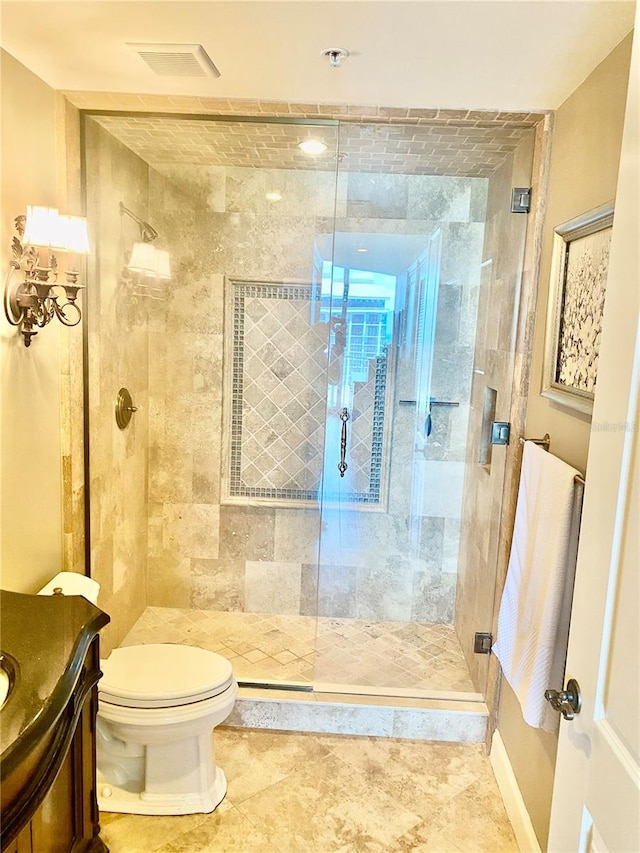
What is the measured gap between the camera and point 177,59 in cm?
180

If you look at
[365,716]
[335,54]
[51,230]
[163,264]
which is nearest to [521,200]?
[335,54]

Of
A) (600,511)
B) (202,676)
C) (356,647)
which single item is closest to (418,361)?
(356,647)

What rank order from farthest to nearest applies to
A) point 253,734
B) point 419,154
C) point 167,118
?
1. point 419,154
2. point 253,734
3. point 167,118

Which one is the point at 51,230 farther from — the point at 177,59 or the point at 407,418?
the point at 407,418

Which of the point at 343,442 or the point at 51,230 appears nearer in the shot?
the point at 51,230

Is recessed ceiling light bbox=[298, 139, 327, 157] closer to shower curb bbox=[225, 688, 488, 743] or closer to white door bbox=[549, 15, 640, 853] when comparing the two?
white door bbox=[549, 15, 640, 853]

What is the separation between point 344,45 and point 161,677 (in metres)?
2.03

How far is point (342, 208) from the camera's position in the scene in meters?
2.99

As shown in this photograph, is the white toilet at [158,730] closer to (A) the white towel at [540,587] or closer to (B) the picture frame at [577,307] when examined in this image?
(A) the white towel at [540,587]

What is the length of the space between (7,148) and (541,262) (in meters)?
1.78

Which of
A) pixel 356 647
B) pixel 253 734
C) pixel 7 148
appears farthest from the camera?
pixel 356 647

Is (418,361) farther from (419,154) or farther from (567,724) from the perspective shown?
(567,724)

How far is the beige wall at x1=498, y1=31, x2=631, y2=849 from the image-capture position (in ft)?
5.23

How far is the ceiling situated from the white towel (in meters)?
1.12
